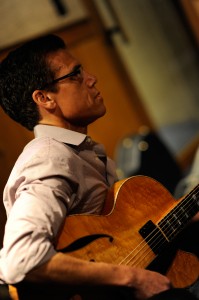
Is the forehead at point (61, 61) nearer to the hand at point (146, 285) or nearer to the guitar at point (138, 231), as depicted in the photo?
the guitar at point (138, 231)

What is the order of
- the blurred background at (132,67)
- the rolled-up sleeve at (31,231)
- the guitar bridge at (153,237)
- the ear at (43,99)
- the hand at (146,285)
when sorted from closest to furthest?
the rolled-up sleeve at (31,231) → the hand at (146,285) → the guitar bridge at (153,237) → the ear at (43,99) → the blurred background at (132,67)

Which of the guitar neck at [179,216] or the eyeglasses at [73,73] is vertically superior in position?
the eyeglasses at [73,73]

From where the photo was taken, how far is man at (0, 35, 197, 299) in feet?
3.84

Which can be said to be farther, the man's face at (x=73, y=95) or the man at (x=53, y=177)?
the man's face at (x=73, y=95)

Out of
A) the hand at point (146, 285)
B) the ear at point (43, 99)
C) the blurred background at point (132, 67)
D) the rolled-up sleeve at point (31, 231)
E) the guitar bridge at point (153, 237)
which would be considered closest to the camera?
the rolled-up sleeve at point (31, 231)

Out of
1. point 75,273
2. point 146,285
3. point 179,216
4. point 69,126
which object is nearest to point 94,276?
point 75,273

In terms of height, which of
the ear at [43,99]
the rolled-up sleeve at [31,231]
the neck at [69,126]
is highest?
the ear at [43,99]

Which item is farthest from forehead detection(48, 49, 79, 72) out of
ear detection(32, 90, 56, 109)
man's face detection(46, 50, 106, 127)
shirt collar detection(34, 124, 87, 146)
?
shirt collar detection(34, 124, 87, 146)

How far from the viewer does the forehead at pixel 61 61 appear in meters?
1.55

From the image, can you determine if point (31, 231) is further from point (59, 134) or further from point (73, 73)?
point (73, 73)

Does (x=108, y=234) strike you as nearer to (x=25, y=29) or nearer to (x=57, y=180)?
(x=57, y=180)

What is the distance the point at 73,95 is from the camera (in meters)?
1.58

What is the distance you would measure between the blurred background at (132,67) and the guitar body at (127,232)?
50 centimetres

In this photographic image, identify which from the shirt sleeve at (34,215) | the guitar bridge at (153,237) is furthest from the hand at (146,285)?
the shirt sleeve at (34,215)
